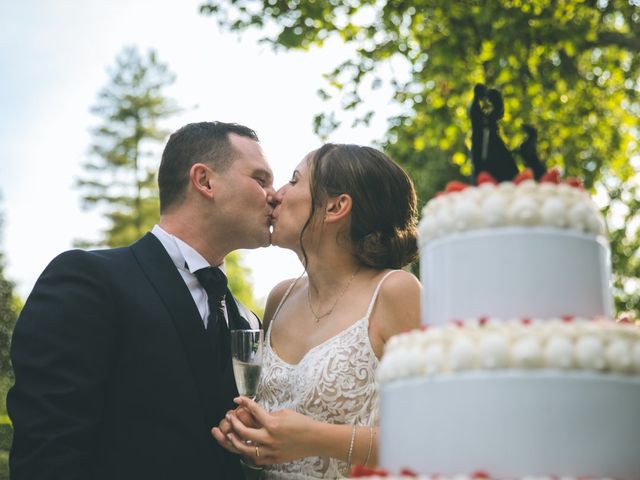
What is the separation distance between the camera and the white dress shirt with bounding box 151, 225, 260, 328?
15.3 ft

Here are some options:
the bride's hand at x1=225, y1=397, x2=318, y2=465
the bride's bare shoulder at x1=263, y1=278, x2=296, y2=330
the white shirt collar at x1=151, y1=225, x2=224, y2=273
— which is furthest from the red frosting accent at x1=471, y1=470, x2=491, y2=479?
the bride's bare shoulder at x1=263, y1=278, x2=296, y2=330

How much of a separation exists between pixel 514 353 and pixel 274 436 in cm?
159

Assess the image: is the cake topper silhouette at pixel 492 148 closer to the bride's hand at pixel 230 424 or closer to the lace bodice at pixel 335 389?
the bride's hand at pixel 230 424

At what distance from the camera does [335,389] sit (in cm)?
423

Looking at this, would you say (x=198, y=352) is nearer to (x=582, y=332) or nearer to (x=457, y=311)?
(x=457, y=311)

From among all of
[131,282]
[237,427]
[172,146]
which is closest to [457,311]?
[237,427]

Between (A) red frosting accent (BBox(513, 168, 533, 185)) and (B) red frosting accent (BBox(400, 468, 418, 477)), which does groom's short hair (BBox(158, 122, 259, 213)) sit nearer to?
(A) red frosting accent (BBox(513, 168, 533, 185))

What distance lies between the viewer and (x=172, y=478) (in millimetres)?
3941

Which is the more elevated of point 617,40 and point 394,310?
point 617,40

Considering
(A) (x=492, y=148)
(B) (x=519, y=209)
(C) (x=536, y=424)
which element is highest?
(A) (x=492, y=148)

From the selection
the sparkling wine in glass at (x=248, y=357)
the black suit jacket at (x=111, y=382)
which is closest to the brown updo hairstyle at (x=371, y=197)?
the black suit jacket at (x=111, y=382)

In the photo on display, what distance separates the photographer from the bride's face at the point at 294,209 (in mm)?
4793

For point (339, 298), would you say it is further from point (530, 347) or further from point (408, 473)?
point (530, 347)

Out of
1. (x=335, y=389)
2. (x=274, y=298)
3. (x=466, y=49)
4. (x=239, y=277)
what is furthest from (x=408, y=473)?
(x=239, y=277)
